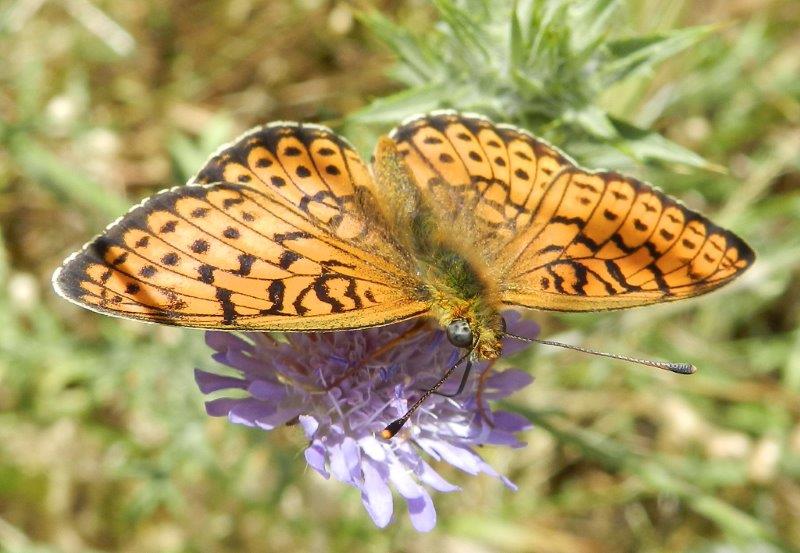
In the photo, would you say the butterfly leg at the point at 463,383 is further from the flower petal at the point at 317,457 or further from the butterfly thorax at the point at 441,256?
the flower petal at the point at 317,457

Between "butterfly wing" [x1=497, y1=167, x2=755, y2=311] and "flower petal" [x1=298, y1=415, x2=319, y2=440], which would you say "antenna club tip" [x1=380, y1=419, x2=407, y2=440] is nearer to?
"flower petal" [x1=298, y1=415, x2=319, y2=440]

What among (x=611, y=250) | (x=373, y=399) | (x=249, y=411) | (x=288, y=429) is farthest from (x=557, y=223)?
(x=288, y=429)

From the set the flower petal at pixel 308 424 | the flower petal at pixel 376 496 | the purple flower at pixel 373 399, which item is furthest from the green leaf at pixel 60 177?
the flower petal at pixel 376 496

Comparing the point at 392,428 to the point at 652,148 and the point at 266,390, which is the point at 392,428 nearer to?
the point at 266,390

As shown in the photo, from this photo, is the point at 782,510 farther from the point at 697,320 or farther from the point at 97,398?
the point at 97,398

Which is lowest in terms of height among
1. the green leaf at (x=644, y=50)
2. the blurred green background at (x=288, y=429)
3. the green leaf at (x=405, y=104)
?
the blurred green background at (x=288, y=429)

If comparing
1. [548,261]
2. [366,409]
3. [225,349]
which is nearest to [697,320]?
[548,261]
